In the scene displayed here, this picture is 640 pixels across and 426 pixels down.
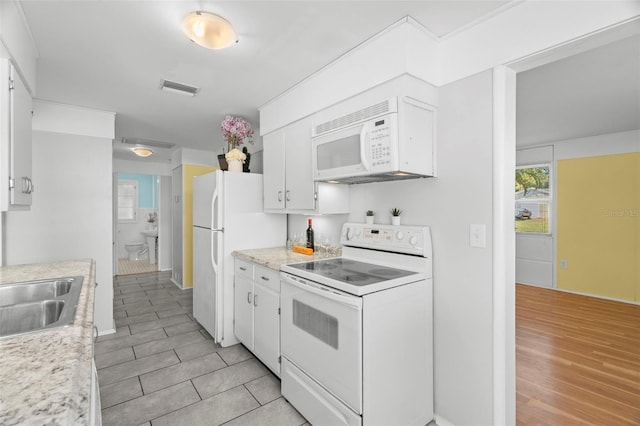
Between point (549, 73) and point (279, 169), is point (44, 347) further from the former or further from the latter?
point (549, 73)

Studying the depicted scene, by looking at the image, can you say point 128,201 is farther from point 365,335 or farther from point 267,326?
point 365,335

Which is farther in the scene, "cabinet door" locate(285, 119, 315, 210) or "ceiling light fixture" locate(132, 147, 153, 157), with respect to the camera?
"ceiling light fixture" locate(132, 147, 153, 157)

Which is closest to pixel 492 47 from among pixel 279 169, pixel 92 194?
pixel 279 169

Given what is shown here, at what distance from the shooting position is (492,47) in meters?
1.76

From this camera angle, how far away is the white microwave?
1796 millimetres

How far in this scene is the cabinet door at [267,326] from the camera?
2375mm

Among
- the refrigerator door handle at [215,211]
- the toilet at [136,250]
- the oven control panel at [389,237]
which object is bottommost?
the toilet at [136,250]

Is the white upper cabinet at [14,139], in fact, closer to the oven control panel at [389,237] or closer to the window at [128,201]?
the oven control panel at [389,237]

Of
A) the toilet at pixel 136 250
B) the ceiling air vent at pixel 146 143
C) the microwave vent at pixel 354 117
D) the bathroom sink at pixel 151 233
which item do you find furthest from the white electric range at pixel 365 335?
the toilet at pixel 136 250

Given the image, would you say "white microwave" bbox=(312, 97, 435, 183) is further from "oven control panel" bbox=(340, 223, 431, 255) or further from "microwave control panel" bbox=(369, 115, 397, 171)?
"oven control panel" bbox=(340, 223, 431, 255)

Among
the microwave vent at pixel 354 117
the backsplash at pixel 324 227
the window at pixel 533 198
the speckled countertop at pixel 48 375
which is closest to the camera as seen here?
the speckled countertop at pixel 48 375

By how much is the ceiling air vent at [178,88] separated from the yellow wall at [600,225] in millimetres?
5797

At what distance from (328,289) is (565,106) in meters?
3.64

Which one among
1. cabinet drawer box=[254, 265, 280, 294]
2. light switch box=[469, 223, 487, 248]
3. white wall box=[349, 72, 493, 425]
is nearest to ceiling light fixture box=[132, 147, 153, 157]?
cabinet drawer box=[254, 265, 280, 294]
